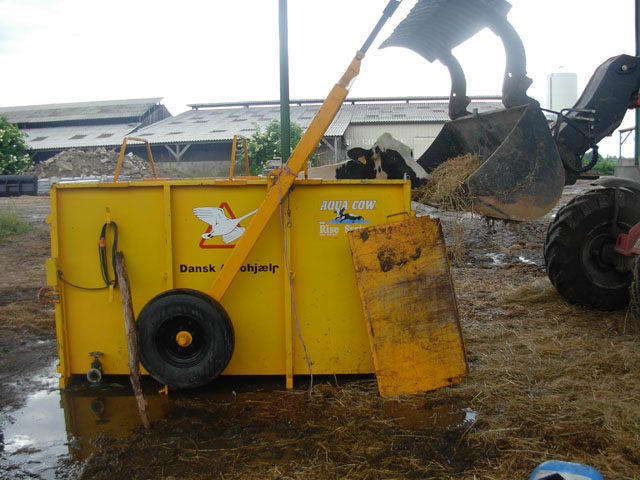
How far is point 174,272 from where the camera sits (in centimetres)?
441

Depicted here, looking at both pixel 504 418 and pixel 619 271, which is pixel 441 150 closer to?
pixel 619 271

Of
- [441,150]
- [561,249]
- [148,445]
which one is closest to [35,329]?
[148,445]

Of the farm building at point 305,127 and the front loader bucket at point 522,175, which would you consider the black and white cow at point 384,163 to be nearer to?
the front loader bucket at point 522,175

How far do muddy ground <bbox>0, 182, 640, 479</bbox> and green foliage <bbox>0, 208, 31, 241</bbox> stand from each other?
8094 millimetres

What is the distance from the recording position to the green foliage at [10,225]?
12.6 meters

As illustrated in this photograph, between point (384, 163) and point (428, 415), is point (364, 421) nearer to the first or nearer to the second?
point (428, 415)

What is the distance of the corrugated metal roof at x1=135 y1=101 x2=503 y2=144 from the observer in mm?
30797

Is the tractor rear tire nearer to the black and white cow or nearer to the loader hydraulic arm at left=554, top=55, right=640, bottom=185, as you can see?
the loader hydraulic arm at left=554, top=55, right=640, bottom=185

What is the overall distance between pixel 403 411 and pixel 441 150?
11.5ft

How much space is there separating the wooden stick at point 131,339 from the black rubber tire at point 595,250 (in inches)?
177

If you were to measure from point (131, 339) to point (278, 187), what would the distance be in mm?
1575

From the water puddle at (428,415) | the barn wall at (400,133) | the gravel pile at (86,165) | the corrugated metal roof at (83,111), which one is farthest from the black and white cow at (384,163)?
the corrugated metal roof at (83,111)

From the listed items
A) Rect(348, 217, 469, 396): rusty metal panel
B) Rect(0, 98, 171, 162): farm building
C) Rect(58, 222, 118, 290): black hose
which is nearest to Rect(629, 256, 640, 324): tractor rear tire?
Rect(348, 217, 469, 396): rusty metal panel

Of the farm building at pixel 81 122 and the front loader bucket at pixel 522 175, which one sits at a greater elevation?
the farm building at pixel 81 122
